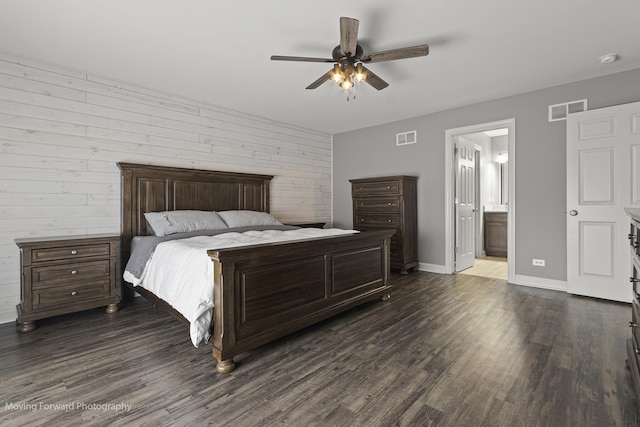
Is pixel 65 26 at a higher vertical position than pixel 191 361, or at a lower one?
higher

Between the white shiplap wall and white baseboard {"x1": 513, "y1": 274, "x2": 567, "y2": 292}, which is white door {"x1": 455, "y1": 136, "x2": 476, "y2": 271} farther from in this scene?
the white shiplap wall

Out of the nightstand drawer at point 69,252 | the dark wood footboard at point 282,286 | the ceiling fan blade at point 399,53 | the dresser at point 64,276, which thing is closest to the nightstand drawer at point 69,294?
the dresser at point 64,276

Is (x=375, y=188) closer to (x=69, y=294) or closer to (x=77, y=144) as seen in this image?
(x=77, y=144)

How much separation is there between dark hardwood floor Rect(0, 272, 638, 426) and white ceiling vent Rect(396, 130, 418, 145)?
2976mm

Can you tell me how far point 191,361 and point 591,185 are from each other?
4273 millimetres

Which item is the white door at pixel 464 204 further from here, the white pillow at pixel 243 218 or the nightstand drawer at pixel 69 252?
the nightstand drawer at pixel 69 252

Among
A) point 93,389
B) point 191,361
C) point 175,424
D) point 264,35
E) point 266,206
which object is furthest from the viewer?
point 266,206

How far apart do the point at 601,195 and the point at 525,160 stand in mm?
890

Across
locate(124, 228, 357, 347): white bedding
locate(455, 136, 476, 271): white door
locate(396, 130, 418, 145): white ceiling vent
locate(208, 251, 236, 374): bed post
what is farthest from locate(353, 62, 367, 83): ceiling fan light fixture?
locate(455, 136, 476, 271): white door

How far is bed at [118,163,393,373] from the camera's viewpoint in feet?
6.58


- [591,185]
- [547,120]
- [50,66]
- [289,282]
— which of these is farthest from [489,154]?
[50,66]

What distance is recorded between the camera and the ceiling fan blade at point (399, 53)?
2334mm

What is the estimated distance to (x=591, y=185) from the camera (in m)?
3.41

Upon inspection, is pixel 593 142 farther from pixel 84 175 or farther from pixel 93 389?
pixel 84 175
